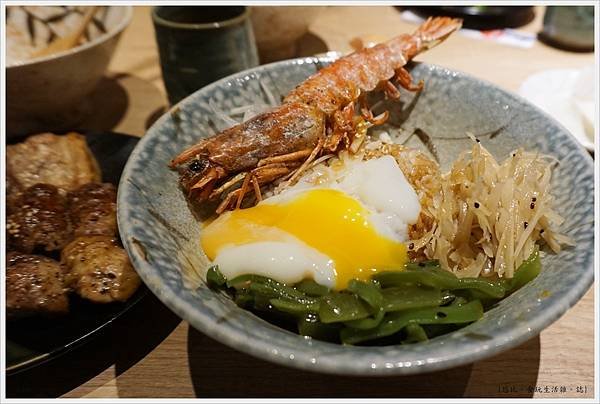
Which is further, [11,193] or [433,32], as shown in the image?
[433,32]

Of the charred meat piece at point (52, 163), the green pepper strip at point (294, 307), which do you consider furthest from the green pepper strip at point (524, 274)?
the charred meat piece at point (52, 163)

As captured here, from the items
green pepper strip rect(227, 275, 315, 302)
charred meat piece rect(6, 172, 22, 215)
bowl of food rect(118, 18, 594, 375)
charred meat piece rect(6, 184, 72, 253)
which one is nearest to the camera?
bowl of food rect(118, 18, 594, 375)

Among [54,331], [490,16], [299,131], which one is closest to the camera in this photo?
[54,331]

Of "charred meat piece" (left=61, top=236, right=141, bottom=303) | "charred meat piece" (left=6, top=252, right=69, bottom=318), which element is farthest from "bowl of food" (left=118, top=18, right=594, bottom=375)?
"charred meat piece" (left=6, top=252, right=69, bottom=318)

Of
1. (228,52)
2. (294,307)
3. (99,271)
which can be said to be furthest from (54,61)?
(294,307)

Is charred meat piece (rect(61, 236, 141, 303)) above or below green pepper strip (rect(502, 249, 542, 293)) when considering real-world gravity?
below

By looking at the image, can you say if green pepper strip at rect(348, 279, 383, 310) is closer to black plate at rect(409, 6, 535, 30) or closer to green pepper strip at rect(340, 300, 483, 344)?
green pepper strip at rect(340, 300, 483, 344)

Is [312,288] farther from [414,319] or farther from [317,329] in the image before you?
[414,319]
